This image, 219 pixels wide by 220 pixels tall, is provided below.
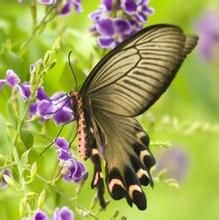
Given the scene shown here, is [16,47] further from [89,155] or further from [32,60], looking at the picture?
[89,155]

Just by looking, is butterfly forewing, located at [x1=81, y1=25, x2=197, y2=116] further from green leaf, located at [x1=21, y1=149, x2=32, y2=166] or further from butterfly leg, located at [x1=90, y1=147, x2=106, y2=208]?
green leaf, located at [x1=21, y1=149, x2=32, y2=166]

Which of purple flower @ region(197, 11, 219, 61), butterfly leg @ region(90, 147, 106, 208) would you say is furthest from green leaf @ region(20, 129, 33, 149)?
purple flower @ region(197, 11, 219, 61)

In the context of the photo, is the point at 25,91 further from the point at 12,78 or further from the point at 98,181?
the point at 98,181

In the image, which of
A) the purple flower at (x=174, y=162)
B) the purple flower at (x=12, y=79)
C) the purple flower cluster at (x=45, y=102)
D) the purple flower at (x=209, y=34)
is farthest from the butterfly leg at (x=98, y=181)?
the purple flower at (x=209, y=34)

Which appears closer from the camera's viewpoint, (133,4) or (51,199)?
(51,199)

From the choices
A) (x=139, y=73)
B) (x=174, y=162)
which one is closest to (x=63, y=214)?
(x=139, y=73)

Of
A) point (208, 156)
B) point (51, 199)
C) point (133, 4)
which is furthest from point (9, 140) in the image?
point (208, 156)
